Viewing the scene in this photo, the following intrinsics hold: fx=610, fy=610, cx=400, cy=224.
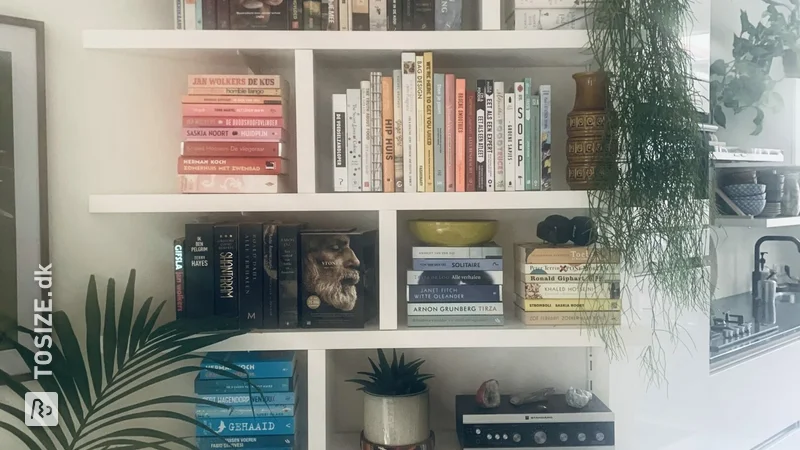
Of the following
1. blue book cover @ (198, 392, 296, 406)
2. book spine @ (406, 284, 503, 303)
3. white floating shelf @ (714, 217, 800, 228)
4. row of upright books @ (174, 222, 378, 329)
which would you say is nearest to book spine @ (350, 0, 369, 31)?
row of upright books @ (174, 222, 378, 329)

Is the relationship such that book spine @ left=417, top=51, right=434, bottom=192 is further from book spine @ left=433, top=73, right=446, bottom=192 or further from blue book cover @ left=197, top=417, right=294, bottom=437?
blue book cover @ left=197, top=417, right=294, bottom=437

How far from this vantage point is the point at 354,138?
4.28 feet

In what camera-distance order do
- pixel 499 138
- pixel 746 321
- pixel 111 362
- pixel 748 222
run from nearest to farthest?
pixel 111 362 < pixel 499 138 < pixel 748 222 < pixel 746 321

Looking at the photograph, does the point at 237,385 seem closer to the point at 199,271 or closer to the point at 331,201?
the point at 199,271

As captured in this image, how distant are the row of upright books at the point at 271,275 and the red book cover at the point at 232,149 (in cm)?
15

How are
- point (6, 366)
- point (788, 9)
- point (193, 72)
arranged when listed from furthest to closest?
1. point (788, 9)
2. point (193, 72)
3. point (6, 366)

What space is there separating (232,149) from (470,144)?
50cm

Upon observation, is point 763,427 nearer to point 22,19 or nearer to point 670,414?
point 670,414

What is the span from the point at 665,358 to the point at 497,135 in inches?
31.2

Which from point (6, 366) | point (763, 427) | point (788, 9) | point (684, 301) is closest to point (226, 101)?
point (6, 366)

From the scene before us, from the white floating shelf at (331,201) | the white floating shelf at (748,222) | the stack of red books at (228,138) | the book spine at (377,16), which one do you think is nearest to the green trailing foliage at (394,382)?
the white floating shelf at (331,201)

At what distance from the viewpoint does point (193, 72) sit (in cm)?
148

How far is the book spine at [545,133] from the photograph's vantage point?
1.31 meters

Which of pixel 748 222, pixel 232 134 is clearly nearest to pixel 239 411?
pixel 232 134
